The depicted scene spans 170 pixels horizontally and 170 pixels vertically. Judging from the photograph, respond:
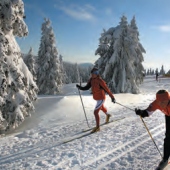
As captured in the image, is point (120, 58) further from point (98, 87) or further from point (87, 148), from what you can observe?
point (87, 148)

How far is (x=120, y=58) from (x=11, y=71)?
18304 mm

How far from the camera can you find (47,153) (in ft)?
22.3

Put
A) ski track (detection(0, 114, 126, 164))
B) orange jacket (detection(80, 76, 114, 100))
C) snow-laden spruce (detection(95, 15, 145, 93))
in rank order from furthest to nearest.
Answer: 1. snow-laden spruce (detection(95, 15, 145, 93))
2. orange jacket (detection(80, 76, 114, 100))
3. ski track (detection(0, 114, 126, 164))

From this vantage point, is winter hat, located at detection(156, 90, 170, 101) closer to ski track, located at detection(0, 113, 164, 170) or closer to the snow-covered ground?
the snow-covered ground

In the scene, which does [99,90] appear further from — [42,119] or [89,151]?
[42,119]

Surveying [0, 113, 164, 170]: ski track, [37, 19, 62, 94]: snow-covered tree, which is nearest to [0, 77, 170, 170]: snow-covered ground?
[0, 113, 164, 170]: ski track

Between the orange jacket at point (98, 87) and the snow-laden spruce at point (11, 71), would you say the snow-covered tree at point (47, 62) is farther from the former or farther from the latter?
the orange jacket at point (98, 87)

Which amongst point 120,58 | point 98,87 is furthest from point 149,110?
point 120,58

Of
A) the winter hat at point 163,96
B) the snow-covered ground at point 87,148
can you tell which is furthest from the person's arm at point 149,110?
the snow-covered ground at point 87,148

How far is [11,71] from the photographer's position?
10.6m

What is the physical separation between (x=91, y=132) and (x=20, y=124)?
4839 mm

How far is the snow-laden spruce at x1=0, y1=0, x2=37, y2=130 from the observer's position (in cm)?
1026

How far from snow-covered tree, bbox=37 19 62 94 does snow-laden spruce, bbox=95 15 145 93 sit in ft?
45.3

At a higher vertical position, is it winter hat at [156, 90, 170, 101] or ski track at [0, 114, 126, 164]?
winter hat at [156, 90, 170, 101]
